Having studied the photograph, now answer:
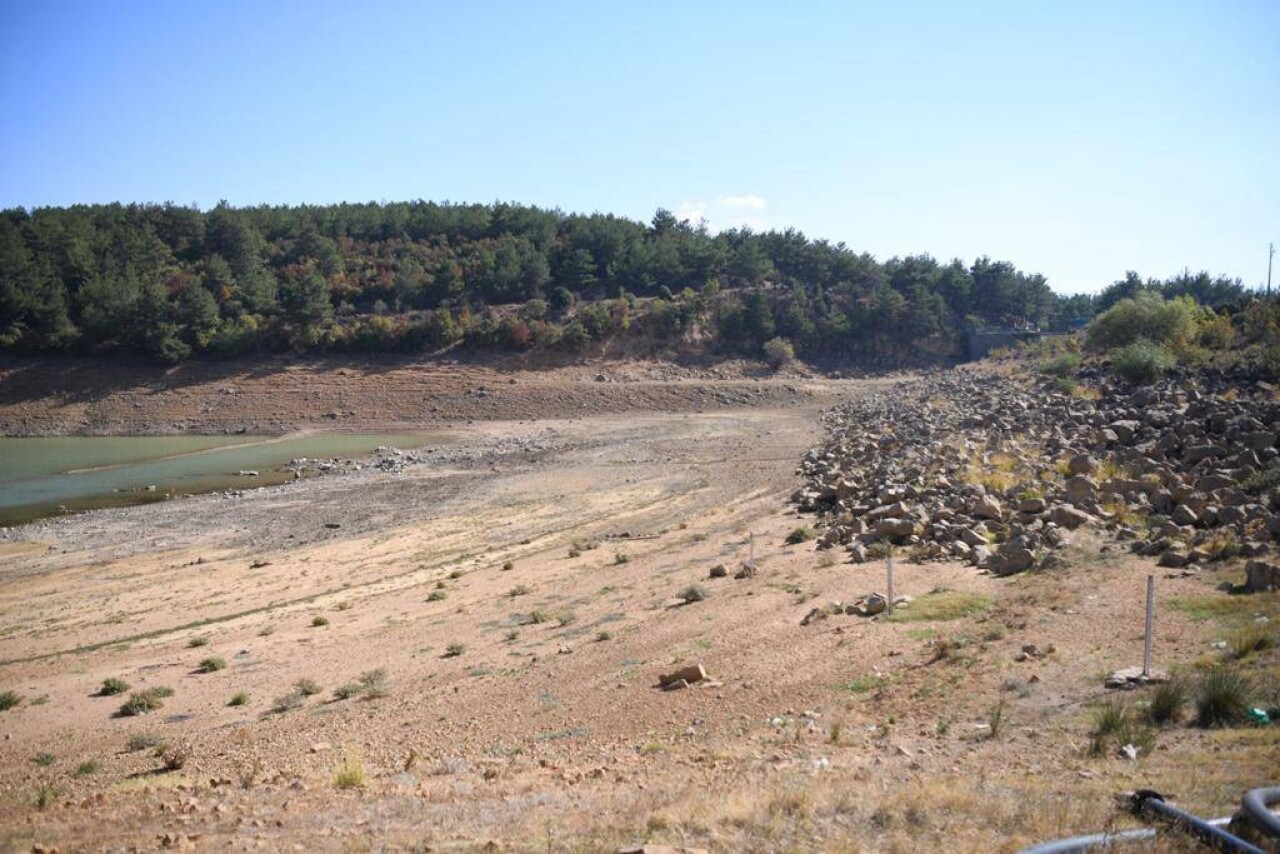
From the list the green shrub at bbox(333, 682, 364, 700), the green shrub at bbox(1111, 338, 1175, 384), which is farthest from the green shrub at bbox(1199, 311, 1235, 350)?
the green shrub at bbox(333, 682, 364, 700)

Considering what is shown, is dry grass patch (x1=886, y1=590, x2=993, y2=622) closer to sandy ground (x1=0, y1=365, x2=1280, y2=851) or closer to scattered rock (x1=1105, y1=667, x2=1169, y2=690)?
sandy ground (x1=0, y1=365, x2=1280, y2=851)

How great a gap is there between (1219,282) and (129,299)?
349 ft

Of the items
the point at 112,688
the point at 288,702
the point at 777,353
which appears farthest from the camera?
the point at 777,353

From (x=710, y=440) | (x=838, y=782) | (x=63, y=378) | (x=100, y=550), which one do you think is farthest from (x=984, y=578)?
(x=63, y=378)

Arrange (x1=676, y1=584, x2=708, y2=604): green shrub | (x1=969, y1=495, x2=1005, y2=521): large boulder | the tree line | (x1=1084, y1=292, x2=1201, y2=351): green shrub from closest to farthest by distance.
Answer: (x1=676, y1=584, x2=708, y2=604): green shrub < (x1=969, y1=495, x2=1005, y2=521): large boulder < (x1=1084, y1=292, x2=1201, y2=351): green shrub < the tree line

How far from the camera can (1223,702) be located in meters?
7.39

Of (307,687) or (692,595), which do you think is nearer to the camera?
(307,687)

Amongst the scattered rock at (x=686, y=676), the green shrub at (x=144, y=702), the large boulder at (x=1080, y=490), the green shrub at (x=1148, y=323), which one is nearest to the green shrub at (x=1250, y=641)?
the scattered rock at (x=686, y=676)

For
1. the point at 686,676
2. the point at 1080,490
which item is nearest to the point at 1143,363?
the point at 1080,490

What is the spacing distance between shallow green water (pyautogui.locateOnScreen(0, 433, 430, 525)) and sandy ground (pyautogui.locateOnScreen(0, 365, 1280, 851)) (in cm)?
730

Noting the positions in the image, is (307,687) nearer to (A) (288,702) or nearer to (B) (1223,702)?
(A) (288,702)

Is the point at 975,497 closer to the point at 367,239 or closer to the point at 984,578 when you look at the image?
the point at 984,578

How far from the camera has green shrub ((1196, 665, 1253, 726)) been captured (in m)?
7.34

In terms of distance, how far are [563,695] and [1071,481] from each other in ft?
36.8
